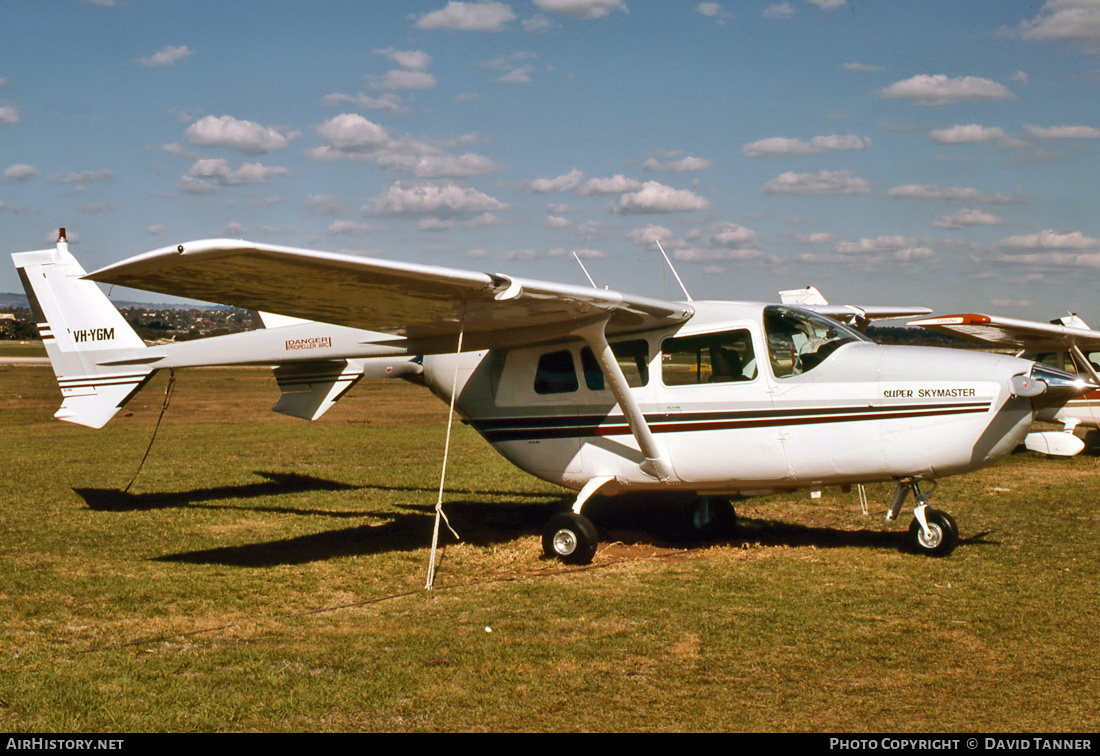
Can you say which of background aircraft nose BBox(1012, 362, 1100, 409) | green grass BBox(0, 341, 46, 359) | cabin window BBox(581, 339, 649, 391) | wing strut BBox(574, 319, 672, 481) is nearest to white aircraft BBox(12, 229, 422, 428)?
cabin window BBox(581, 339, 649, 391)

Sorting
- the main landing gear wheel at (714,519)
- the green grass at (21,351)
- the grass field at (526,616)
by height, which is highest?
the green grass at (21,351)

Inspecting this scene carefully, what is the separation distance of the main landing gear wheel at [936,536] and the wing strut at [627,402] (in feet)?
7.89

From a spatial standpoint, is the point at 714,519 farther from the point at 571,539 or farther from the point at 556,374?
the point at 556,374

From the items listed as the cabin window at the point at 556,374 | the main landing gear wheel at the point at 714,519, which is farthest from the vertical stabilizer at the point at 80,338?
the main landing gear wheel at the point at 714,519

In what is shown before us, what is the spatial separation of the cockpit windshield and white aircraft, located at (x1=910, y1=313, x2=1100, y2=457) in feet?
19.4

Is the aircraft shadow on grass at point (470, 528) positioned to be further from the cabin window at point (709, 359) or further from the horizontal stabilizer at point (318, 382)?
the cabin window at point (709, 359)

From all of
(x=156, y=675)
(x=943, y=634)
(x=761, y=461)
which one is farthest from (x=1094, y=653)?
(x=156, y=675)

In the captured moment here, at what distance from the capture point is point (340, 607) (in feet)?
23.5

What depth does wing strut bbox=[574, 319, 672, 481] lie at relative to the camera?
27.9 ft

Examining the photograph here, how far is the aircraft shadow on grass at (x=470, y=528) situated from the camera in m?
9.34

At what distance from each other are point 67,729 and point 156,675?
33.5 inches

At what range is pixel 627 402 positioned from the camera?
862 centimetres

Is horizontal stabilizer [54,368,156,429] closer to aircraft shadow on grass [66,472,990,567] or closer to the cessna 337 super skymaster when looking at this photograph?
aircraft shadow on grass [66,472,990,567]

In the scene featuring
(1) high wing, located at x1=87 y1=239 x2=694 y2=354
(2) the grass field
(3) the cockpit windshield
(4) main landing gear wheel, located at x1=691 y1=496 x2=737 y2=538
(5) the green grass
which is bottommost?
(2) the grass field
